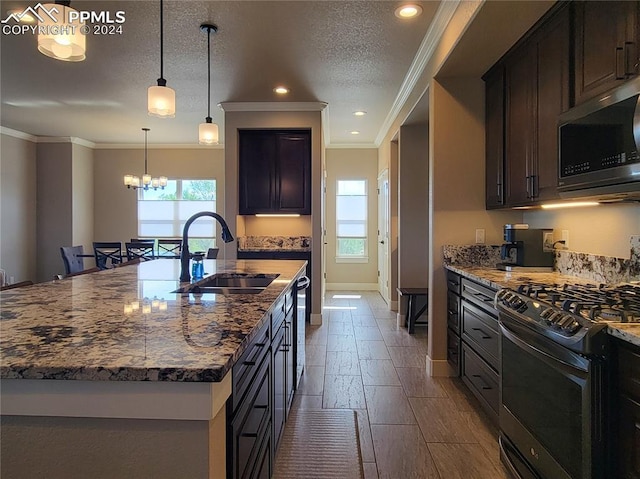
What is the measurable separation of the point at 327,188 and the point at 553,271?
5.32 metres

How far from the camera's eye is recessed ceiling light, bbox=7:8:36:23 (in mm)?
2945

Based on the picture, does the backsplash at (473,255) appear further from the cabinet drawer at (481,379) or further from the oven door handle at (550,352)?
the oven door handle at (550,352)

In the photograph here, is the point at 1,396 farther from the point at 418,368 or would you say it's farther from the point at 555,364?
the point at 418,368

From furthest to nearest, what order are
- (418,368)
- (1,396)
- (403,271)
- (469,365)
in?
(403,271) < (418,368) < (469,365) < (1,396)

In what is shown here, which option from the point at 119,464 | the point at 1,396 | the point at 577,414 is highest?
the point at 1,396

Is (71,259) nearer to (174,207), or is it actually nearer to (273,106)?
(174,207)

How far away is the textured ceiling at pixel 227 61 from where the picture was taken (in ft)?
9.59

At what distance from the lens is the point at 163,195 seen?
26.9ft

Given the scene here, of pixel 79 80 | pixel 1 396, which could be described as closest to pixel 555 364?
pixel 1 396

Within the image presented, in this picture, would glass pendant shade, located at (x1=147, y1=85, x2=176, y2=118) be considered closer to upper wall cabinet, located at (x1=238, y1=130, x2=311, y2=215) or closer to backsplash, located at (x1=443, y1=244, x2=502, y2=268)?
backsplash, located at (x1=443, y1=244, x2=502, y2=268)

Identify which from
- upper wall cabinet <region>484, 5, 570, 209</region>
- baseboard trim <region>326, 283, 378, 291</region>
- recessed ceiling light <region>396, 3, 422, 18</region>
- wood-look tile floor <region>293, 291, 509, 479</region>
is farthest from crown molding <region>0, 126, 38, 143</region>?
upper wall cabinet <region>484, 5, 570, 209</region>

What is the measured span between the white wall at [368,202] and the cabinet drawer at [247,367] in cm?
631

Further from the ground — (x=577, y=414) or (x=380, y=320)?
(x=577, y=414)

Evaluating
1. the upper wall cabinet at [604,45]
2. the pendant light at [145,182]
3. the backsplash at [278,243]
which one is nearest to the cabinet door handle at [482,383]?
the upper wall cabinet at [604,45]
